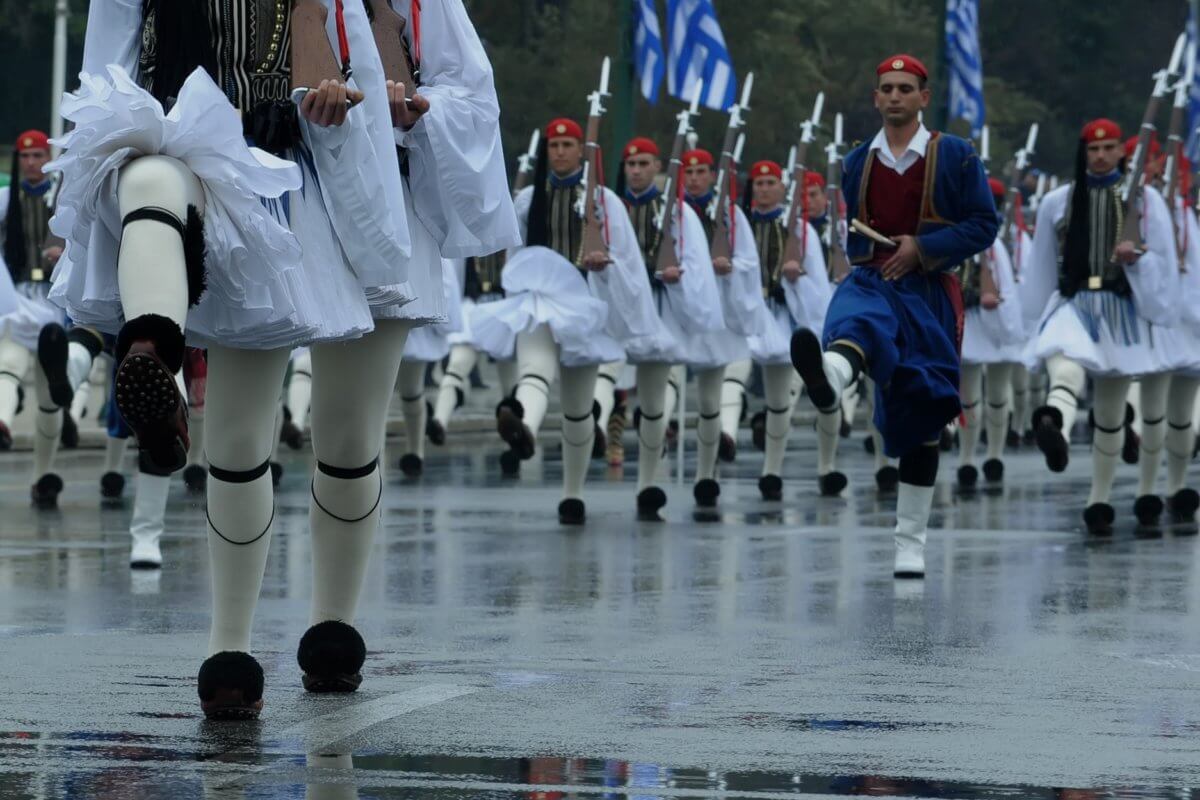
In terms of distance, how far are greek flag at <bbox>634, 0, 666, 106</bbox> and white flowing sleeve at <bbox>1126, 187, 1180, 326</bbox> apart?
378 inches

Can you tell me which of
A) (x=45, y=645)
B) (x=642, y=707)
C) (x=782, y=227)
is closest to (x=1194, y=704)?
(x=642, y=707)

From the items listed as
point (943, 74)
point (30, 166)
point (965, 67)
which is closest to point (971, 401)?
point (30, 166)

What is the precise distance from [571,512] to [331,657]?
7.10 meters

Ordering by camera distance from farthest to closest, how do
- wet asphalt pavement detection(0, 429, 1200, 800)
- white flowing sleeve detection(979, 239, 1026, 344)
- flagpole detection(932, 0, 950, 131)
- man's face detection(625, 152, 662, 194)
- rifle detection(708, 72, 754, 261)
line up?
flagpole detection(932, 0, 950, 131), white flowing sleeve detection(979, 239, 1026, 344), rifle detection(708, 72, 754, 261), man's face detection(625, 152, 662, 194), wet asphalt pavement detection(0, 429, 1200, 800)

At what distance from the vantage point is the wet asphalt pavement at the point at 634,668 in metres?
5.13

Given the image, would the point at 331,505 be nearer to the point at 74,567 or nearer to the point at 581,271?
the point at 74,567

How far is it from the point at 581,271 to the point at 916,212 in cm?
436

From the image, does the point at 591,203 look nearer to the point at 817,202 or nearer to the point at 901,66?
the point at 901,66

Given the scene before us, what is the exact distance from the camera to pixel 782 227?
61.8 ft

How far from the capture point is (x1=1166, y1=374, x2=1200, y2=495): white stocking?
45.9 feet

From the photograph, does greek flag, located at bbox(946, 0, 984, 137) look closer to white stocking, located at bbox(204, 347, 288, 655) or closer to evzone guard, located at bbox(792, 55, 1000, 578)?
evzone guard, located at bbox(792, 55, 1000, 578)

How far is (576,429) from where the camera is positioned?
13.6 m

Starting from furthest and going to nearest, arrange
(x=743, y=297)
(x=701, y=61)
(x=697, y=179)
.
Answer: (x=701, y=61) < (x=697, y=179) < (x=743, y=297)

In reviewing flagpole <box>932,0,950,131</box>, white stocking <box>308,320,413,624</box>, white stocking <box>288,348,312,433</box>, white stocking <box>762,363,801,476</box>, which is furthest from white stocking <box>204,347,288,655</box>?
flagpole <box>932,0,950,131</box>
